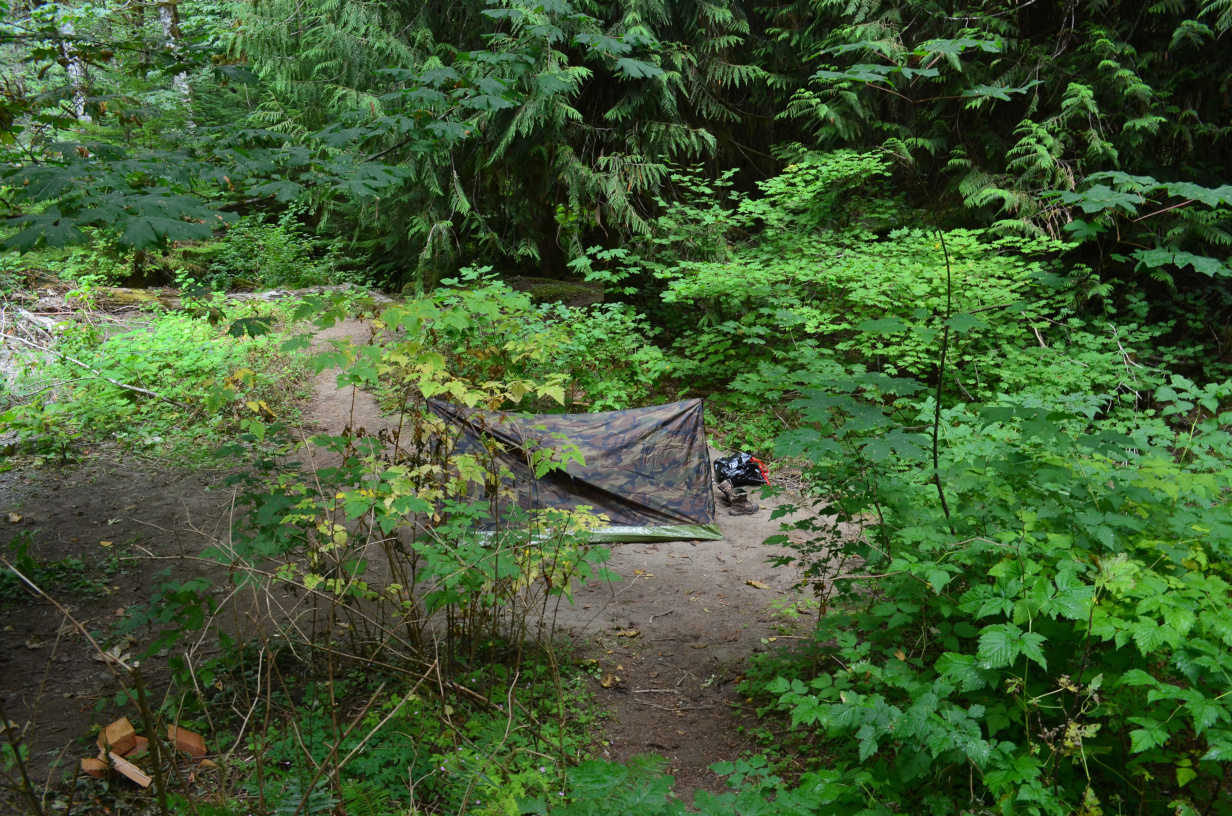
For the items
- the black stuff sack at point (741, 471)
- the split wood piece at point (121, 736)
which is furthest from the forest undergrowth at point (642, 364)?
the black stuff sack at point (741, 471)

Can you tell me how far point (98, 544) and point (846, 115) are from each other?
7.97 m

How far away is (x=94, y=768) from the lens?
2582 mm

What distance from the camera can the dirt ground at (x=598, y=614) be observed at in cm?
308

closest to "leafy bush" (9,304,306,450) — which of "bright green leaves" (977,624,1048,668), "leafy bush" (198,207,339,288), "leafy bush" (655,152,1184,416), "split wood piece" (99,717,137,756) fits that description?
"leafy bush" (198,207,339,288)

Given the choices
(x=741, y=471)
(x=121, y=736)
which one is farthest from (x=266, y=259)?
(x=121, y=736)

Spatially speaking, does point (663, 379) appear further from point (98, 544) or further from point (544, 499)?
point (98, 544)

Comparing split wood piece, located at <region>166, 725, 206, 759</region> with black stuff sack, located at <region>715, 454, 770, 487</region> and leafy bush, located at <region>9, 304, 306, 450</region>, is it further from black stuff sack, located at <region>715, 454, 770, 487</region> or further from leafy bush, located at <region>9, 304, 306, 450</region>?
black stuff sack, located at <region>715, 454, 770, 487</region>

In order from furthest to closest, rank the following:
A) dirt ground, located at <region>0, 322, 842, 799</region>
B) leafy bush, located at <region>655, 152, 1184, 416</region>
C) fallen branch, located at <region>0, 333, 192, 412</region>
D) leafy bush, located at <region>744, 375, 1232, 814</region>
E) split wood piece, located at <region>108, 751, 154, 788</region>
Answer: fallen branch, located at <region>0, 333, 192, 412</region>, leafy bush, located at <region>655, 152, 1184, 416</region>, dirt ground, located at <region>0, 322, 842, 799</region>, split wood piece, located at <region>108, 751, 154, 788</region>, leafy bush, located at <region>744, 375, 1232, 814</region>

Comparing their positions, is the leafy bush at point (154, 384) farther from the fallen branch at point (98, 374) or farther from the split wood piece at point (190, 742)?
the split wood piece at point (190, 742)

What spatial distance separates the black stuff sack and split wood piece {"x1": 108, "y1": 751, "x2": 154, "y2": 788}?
441 cm

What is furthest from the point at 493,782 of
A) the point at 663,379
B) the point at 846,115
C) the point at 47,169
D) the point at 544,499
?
the point at 846,115

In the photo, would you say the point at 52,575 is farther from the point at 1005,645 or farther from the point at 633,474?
the point at 1005,645

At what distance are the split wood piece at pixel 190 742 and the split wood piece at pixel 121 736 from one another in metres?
0.19

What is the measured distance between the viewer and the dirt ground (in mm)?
3080
